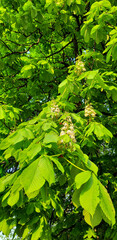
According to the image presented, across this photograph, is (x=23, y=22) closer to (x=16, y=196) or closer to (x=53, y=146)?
(x=53, y=146)

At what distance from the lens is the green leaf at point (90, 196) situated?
98cm

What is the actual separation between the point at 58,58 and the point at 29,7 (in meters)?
2.28

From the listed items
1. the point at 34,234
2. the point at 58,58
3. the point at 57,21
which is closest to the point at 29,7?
the point at 57,21

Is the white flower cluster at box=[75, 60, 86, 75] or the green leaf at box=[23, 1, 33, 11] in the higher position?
the green leaf at box=[23, 1, 33, 11]

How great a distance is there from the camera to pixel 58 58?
17.5ft

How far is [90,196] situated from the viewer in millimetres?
1021

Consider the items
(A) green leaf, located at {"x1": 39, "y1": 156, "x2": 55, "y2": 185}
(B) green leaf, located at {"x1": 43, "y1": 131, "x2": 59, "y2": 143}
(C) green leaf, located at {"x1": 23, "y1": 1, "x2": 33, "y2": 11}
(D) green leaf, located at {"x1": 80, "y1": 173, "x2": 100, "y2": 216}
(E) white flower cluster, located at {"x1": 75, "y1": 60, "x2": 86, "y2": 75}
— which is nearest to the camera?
(D) green leaf, located at {"x1": 80, "y1": 173, "x2": 100, "y2": 216}

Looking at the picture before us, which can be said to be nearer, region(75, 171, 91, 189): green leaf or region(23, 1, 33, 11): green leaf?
region(75, 171, 91, 189): green leaf

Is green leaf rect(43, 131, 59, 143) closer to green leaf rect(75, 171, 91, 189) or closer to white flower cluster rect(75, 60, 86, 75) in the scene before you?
green leaf rect(75, 171, 91, 189)

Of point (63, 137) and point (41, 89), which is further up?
point (63, 137)

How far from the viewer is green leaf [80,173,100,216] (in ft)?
3.20

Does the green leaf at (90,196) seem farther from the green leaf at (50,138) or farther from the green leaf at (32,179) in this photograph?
the green leaf at (50,138)

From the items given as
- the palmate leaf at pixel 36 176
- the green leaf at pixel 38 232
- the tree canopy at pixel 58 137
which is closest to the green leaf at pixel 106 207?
the tree canopy at pixel 58 137

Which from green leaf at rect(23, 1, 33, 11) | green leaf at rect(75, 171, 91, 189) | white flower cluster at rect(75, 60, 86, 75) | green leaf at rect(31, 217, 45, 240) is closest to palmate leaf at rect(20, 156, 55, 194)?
green leaf at rect(75, 171, 91, 189)
